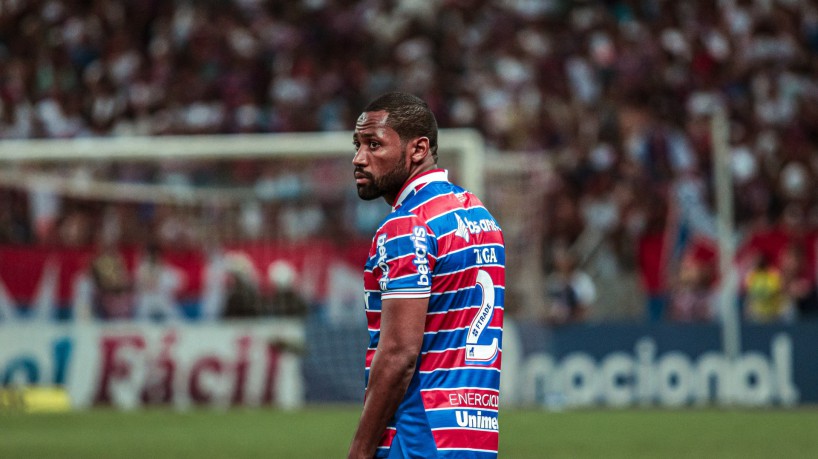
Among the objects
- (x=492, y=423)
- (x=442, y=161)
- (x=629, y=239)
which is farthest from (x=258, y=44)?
(x=492, y=423)

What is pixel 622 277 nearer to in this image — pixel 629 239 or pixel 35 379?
pixel 629 239

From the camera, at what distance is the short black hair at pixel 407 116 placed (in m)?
4.55

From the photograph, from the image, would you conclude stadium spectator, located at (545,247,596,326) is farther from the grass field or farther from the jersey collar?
the jersey collar

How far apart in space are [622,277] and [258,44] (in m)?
9.95

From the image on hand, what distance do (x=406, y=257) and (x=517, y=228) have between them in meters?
16.8

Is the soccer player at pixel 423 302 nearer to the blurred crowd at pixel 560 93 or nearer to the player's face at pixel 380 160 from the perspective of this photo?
the player's face at pixel 380 160

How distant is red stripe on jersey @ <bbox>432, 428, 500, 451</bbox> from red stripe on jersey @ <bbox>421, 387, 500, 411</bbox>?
0.08 m

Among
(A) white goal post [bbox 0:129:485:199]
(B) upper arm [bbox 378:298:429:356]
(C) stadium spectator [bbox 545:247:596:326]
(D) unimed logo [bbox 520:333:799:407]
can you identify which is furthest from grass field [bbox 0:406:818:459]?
(B) upper arm [bbox 378:298:429:356]

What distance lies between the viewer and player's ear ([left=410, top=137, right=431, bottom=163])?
4562 millimetres

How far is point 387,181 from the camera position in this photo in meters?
4.56

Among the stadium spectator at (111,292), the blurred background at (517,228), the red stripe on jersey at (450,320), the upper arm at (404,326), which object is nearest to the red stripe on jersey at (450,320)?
the red stripe on jersey at (450,320)

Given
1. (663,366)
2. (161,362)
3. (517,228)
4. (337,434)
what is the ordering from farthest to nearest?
(517,228) → (161,362) → (663,366) → (337,434)

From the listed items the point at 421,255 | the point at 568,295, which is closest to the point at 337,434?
the point at 568,295

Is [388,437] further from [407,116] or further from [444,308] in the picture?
[407,116]
